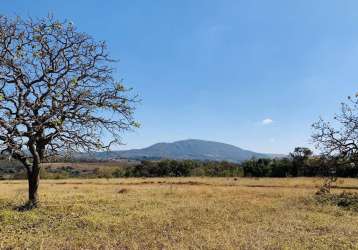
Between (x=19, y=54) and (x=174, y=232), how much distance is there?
395 inches

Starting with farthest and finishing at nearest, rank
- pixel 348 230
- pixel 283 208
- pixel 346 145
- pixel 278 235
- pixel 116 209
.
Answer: pixel 346 145
pixel 283 208
pixel 116 209
pixel 348 230
pixel 278 235

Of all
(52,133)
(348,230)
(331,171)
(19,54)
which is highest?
(19,54)

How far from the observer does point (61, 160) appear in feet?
65.0

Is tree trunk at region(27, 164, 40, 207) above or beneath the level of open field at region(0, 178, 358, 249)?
above

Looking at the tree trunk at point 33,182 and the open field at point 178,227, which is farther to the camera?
the tree trunk at point 33,182

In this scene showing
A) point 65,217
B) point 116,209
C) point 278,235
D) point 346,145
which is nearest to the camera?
point 278,235

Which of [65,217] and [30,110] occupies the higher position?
[30,110]

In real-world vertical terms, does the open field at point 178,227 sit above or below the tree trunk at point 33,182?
below

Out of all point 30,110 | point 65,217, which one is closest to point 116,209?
point 65,217

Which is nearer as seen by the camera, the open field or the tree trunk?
the open field

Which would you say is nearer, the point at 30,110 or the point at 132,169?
the point at 30,110

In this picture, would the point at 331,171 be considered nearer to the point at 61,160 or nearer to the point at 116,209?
the point at 116,209

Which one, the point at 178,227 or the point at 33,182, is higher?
the point at 33,182

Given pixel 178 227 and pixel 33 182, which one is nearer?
pixel 178 227
